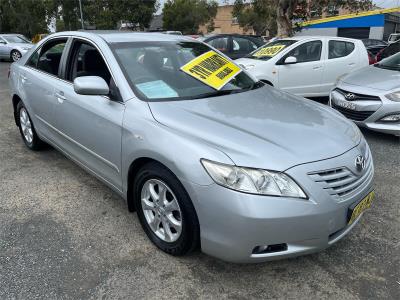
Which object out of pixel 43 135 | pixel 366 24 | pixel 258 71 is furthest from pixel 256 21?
pixel 43 135

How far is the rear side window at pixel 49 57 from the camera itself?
402 cm

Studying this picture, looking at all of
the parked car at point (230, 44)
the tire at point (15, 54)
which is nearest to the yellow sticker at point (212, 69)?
the parked car at point (230, 44)

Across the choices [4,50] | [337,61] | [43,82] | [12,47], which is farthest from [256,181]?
[4,50]

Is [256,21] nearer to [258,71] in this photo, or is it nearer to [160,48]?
[258,71]

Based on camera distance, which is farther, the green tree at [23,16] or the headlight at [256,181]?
the green tree at [23,16]

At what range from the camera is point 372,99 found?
17.4ft

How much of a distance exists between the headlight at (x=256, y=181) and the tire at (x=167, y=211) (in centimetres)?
31

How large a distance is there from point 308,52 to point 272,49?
0.72m

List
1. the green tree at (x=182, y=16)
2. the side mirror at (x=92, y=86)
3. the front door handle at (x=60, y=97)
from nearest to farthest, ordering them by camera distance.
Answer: the side mirror at (x=92, y=86) → the front door handle at (x=60, y=97) → the green tree at (x=182, y=16)

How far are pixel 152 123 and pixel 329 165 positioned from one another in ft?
3.97

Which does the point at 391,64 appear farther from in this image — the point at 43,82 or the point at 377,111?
the point at 43,82

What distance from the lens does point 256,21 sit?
46.4m

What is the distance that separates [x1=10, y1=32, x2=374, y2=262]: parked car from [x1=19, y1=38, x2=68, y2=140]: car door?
0.18 ft

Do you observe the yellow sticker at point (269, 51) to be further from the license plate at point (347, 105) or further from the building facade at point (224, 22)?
the building facade at point (224, 22)
